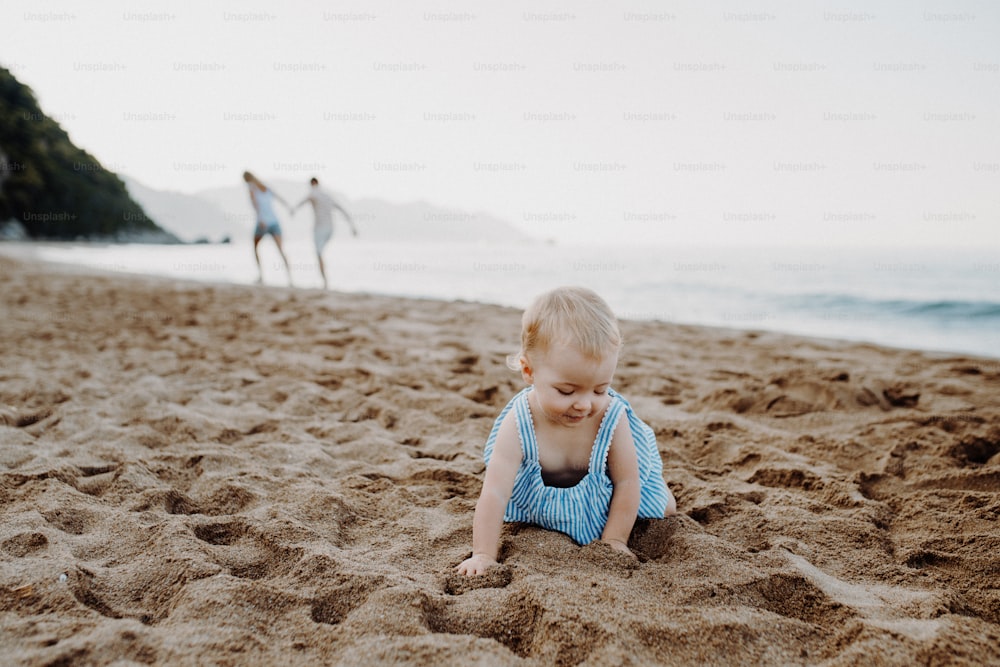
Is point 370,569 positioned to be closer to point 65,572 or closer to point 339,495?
point 339,495

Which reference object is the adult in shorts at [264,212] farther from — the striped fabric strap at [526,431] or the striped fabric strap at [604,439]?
the striped fabric strap at [604,439]

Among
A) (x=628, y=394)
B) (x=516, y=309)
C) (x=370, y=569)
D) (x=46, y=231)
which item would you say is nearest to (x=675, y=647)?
(x=370, y=569)

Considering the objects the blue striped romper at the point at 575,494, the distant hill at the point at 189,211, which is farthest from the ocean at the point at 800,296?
the distant hill at the point at 189,211

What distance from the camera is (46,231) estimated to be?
133 ft

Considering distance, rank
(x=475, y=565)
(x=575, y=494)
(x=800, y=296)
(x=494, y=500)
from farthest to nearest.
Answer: (x=800, y=296)
(x=575, y=494)
(x=494, y=500)
(x=475, y=565)

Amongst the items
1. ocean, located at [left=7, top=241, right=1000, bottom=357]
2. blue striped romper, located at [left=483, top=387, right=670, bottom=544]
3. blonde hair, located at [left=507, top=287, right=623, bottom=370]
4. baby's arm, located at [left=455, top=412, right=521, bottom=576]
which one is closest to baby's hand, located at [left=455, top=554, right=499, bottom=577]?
baby's arm, located at [left=455, top=412, right=521, bottom=576]

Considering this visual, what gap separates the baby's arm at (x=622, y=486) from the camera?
6.10 feet

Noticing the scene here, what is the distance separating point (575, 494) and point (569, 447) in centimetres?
15

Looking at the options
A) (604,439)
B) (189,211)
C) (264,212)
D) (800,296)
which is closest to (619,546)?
(604,439)

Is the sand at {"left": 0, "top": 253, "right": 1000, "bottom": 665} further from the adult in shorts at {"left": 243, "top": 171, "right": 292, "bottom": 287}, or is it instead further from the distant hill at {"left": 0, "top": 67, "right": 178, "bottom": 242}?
the distant hill at {"left": 0, "top": 67, "right": 178, "bottom": 242}

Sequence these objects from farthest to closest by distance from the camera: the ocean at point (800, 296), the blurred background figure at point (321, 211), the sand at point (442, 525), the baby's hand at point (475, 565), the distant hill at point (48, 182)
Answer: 1. the distant hill at point (48, 182)
2. the blurred background figure at point (321, 211)
3. the ocean at point (800, 296)
4. the baby's hand at point (475, 565)
5. the sand at point (442, 525)

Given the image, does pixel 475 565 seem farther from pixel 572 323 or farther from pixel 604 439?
pixel 572 323

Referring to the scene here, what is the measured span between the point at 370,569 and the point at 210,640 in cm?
43

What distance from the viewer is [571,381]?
5.65 feet
